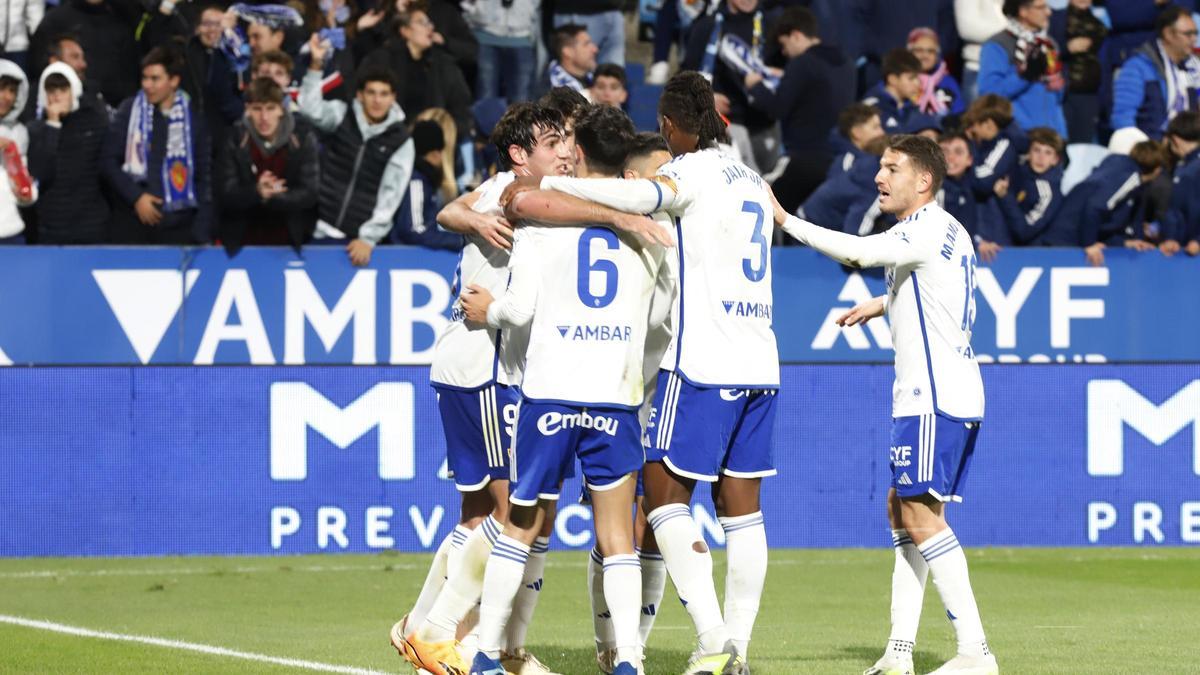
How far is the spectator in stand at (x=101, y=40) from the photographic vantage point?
14836 millimetres

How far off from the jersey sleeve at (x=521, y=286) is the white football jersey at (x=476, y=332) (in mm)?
551

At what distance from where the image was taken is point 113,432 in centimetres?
1263

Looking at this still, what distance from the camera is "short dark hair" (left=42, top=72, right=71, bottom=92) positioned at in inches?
545

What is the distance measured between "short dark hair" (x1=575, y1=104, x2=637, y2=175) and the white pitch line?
2254mm

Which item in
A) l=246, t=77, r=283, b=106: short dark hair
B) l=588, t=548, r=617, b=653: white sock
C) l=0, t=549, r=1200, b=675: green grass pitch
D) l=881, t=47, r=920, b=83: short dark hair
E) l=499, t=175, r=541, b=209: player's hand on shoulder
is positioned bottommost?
l=0, t=549, r=1200, b=675: green grass pitch

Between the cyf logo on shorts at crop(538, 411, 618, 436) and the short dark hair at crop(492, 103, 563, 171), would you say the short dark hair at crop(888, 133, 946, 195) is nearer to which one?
the short dark hair at crop(492, 103, 563, 171)

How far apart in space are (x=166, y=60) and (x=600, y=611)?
302 inches

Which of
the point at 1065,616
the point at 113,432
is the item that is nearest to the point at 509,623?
the point at 1065,616

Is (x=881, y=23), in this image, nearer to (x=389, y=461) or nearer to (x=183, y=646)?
(x=389, y=461)

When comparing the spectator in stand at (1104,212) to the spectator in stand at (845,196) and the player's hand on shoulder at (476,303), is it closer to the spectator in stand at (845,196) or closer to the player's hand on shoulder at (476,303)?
the spectator in stand at (845,196)

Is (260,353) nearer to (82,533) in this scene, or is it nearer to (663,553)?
(82,533)

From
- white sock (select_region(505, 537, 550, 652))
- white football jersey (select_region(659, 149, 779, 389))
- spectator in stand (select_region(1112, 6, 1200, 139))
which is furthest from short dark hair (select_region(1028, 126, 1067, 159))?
white sock (select_region(505, 537, 550, 652))

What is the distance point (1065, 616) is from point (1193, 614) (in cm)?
66

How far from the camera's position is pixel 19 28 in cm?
1506
